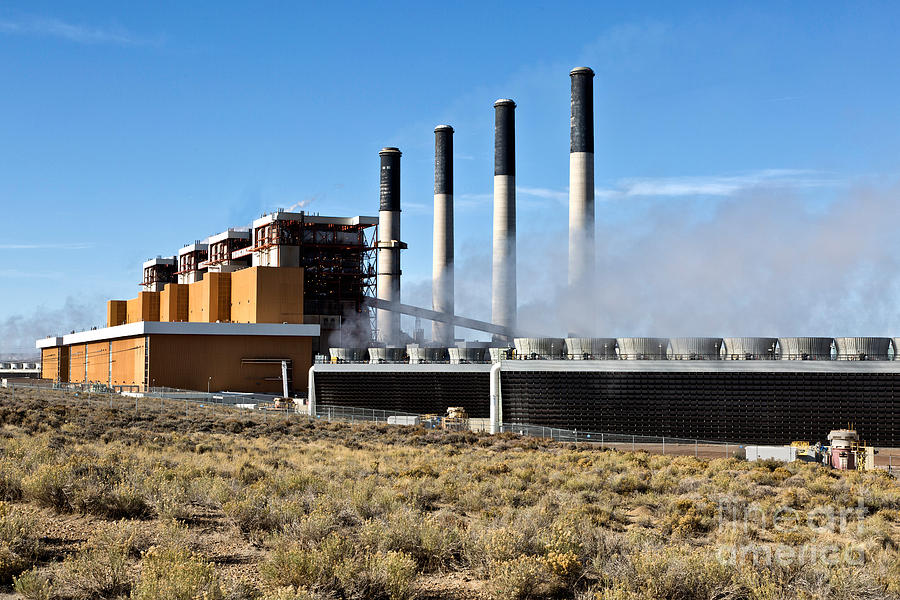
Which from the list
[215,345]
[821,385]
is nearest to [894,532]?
[821,385]

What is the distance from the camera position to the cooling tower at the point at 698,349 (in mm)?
47375

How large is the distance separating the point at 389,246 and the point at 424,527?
73.7 metres

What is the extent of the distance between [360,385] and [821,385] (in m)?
31.0

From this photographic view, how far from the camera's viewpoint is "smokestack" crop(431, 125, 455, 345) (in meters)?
85.9

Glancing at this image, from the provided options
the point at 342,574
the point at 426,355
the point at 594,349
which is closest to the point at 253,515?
the point at 342,574

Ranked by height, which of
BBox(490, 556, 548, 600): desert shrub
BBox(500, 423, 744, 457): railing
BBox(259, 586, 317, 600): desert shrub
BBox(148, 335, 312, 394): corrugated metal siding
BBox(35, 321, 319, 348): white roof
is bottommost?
BBox(500, 423, 744, 457): railing

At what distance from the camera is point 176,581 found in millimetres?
9969

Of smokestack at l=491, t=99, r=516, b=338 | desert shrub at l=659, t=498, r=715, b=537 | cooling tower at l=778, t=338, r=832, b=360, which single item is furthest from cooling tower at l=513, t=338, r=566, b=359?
desert shrub at l=659, t=498, r=715, b=537

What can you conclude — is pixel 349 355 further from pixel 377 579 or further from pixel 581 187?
pixel 377 579

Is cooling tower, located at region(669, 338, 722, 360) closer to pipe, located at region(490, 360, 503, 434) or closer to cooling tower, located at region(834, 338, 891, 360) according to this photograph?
cooling tower, located at region(834, 338, 891, 360)

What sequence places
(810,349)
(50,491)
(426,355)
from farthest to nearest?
A: 1. (426,355)
2. (810,349)
3. (50,491)

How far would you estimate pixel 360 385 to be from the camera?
199 feet

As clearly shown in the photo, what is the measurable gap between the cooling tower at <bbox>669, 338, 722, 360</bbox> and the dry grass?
1914cm

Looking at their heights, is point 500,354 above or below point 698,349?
below
